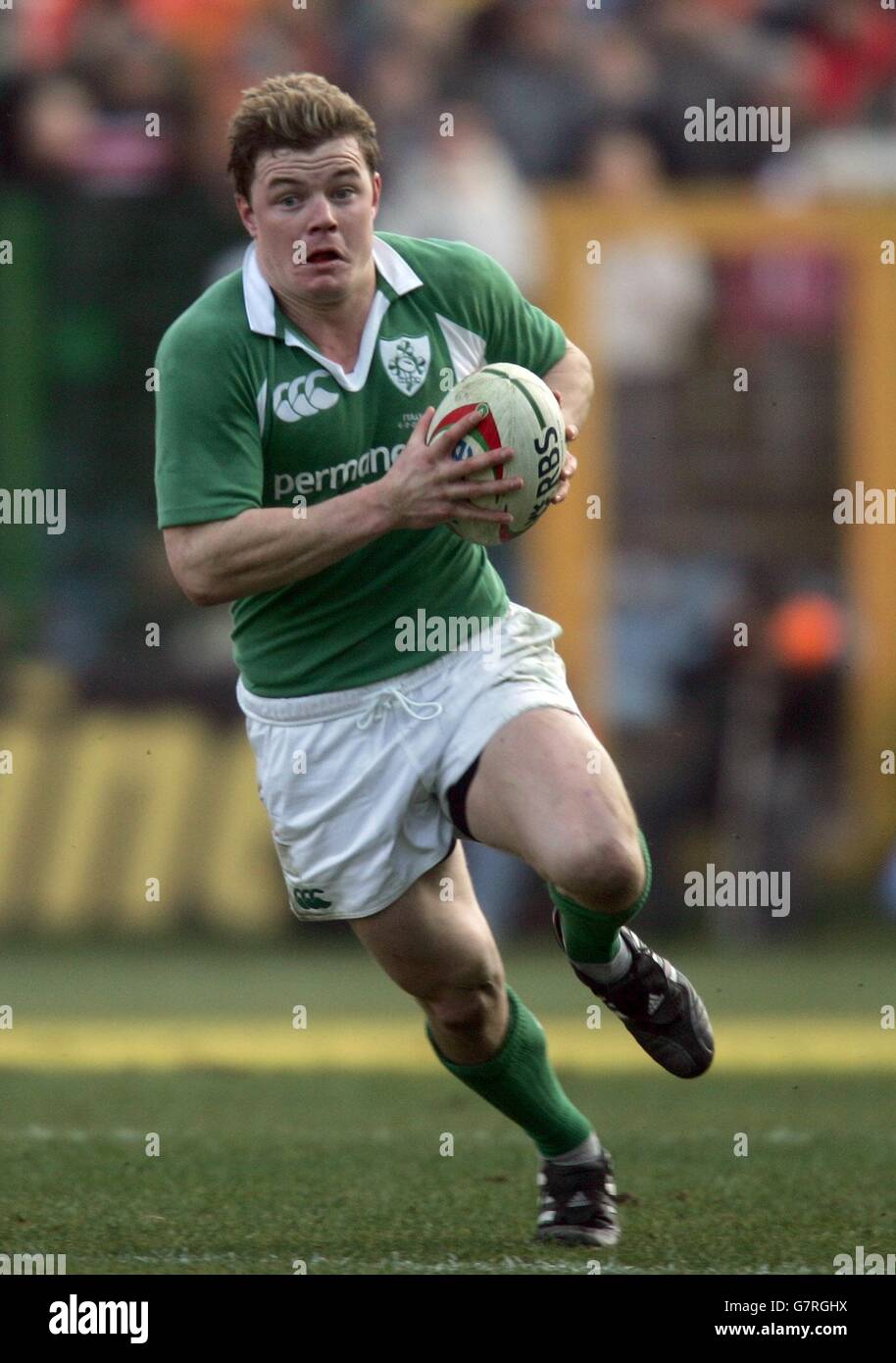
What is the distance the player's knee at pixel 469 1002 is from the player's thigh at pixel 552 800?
37 cm

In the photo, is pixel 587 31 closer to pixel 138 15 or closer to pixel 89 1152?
pixel 138 15

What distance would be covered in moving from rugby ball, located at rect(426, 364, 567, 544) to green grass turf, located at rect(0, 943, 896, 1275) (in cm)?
161

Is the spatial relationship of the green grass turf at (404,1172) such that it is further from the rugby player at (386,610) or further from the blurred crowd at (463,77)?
the blurred crowd at (463,77)

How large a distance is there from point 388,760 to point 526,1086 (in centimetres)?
87

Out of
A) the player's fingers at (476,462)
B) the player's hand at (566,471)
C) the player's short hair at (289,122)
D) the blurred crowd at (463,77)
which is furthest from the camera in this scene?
the blurred crowd at (463,77)

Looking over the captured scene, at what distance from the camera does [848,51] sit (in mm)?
14234

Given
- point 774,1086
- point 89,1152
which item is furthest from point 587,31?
point 89,1152

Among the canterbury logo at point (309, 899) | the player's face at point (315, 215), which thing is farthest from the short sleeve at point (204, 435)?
the canterbury logo at point (309, 899)

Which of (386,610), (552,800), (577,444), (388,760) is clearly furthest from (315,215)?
(577,444)

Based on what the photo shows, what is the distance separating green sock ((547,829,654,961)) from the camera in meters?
4.95

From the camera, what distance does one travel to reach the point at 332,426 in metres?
5.13

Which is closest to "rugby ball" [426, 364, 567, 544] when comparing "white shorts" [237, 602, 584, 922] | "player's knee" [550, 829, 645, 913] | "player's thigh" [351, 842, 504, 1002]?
"white shorts" [237, 602, 584, 922]

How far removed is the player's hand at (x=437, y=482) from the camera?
15.8 ft
